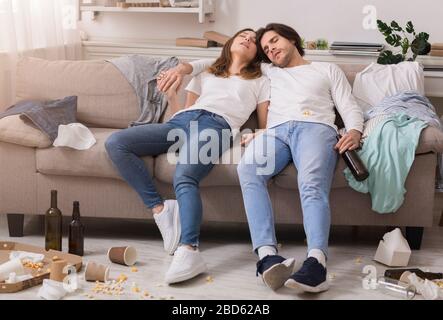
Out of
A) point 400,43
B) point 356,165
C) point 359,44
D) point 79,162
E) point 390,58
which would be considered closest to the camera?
point 356,165

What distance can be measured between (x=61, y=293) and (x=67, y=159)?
827 millimetres

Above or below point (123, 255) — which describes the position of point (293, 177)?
above

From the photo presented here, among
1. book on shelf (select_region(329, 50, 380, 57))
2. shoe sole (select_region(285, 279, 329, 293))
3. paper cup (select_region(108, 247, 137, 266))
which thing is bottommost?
paper cup (select_region(108, 247, 137, 266))

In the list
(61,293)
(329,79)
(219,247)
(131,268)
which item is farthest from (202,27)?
(61,293)

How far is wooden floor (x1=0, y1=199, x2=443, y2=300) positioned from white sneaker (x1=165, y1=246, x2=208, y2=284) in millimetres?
34

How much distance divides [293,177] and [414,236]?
0.62 meters

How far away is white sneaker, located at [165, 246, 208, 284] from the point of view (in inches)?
118

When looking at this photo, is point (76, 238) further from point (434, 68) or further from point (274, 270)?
point (434, 68)

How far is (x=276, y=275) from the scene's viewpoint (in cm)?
292

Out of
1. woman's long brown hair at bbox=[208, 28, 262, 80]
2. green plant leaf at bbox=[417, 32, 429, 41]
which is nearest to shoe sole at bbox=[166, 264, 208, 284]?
woman's long brown hair at bbox=[208, 28, 262, 80]

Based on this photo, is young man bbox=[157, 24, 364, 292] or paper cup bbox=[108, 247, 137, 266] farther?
paper cup bbox=[108, 247, 137, 266]

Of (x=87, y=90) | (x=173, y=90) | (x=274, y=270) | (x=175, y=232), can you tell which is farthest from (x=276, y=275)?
(x=87, y=90)

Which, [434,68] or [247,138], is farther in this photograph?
[434,68]

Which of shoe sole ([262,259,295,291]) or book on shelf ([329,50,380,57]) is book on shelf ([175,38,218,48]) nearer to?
book on shelf ([329,50,380,57])
